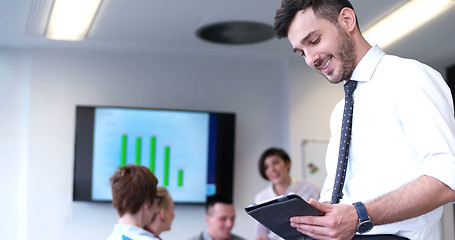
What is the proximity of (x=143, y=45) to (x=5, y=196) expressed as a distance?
176 cm

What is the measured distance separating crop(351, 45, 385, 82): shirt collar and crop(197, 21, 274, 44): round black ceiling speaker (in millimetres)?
2970

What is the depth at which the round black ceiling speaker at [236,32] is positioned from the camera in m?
4.55

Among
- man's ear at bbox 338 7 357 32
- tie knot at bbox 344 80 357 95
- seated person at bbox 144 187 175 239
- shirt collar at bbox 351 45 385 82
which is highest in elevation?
man's ear at bbox 338 7 357 32

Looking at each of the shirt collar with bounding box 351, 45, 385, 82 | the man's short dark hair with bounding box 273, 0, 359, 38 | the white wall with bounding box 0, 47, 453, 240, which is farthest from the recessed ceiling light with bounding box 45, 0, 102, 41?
the shirt collar with bounding box 351, 45, 385, 82

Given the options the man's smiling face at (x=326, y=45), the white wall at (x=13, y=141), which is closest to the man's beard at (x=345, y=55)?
the man's smiling face at (x=326, y=45)

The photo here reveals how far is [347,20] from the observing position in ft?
5.31

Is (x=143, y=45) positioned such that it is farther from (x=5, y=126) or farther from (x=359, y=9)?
(x=359, y=9)

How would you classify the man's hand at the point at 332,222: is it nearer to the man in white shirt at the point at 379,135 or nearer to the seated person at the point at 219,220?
the man in white shirt at the point at 379,135

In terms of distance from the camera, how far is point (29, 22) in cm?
445

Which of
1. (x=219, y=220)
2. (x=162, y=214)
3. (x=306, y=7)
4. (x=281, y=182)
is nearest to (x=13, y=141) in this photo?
(x=219, y=220)

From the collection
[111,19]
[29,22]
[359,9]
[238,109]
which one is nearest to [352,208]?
[359,9]

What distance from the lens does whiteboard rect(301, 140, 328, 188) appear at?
17.9ft

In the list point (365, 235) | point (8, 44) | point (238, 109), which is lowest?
point (365, 235)

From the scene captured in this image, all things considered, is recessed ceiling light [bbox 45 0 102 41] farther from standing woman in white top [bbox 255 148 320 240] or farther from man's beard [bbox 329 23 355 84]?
man's beard [bbox 329 23 355 84]
